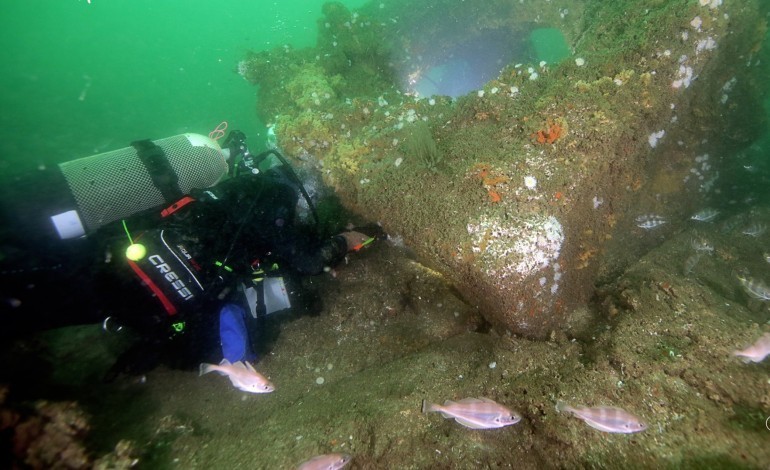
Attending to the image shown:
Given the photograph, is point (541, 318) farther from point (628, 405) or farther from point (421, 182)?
point (421, 182)

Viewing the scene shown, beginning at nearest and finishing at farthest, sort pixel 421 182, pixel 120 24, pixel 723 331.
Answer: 1. pixel 723 331
2. pixel 421 182
3. pixel 120 24

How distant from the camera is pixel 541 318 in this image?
162 inches

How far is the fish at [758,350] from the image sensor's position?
3.16 meters

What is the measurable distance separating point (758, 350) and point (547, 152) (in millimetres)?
2630

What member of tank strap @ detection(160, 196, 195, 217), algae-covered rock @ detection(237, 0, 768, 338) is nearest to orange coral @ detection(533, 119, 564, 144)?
algae-covered rock @ detection(237, 0, 768, 338)

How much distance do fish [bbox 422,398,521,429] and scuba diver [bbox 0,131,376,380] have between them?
259 cm

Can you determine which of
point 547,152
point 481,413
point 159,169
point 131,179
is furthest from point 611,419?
point 131,179

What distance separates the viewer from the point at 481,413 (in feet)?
9.50

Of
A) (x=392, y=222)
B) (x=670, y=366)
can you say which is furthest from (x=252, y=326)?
(x=670, y=366)

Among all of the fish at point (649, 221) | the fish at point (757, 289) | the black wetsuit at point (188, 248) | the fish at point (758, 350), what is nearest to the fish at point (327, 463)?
the black wetsuit at point (188, 248)

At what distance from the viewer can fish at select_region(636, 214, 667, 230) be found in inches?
239

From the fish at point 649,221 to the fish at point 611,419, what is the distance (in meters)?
4.31

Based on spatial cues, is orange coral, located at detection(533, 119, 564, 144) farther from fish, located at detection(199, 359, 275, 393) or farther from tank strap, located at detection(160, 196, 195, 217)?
tank strap, located at detection(160, 196, 195, 217)

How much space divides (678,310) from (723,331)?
1.36 ft
